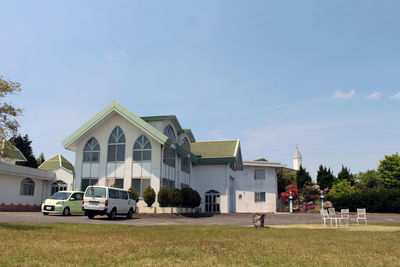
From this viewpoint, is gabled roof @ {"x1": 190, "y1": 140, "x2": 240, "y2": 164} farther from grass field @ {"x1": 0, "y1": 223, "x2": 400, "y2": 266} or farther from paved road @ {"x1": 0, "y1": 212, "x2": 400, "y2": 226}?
grass field @ {"x1": 0, "y1": 223, "x2": 400, "y2": 266}

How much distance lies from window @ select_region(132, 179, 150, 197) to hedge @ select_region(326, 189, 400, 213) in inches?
967

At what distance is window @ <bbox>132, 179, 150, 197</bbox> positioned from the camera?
90.0ft

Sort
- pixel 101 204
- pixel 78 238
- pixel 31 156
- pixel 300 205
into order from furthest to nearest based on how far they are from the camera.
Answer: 1. pixel 31 156
2. pixel 300 205
3. pixel 101 204
4. pixel 78 238

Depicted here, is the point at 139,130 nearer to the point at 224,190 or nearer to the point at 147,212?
the point at 147,212

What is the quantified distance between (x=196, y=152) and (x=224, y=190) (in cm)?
539

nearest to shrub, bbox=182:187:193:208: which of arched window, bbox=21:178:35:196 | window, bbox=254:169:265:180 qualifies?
arched window, bbox=21:178:35:196

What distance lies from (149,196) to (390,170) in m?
34.9

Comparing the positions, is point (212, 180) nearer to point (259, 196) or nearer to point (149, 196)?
point (259, 196)

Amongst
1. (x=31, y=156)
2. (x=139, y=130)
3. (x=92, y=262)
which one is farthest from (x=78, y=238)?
(x=31, y=156)

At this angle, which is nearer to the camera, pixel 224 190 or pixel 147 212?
pixel 147 212

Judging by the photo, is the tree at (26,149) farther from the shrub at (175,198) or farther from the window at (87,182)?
the shrub at (175,198)

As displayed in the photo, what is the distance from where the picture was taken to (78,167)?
28844 mm

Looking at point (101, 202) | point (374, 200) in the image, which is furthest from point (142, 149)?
point (374, 200)

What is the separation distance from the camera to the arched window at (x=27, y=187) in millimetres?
31766
